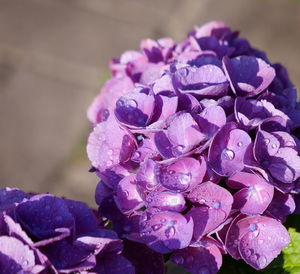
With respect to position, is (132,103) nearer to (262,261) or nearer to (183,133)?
(183,133)

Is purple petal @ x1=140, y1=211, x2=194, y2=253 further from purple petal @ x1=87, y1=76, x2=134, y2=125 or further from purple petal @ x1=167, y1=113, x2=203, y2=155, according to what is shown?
purple petal @ x1=87, y1=76, x2=134, y2=125

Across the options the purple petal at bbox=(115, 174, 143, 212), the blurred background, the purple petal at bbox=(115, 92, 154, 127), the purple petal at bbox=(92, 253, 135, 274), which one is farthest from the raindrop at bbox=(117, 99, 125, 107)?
the blurred background

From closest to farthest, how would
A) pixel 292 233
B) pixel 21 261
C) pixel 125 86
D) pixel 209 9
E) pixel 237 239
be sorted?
pixel 21 261 < pixel 237 239 < pixel 292 233 < pixel 125 86 < pixel 209 9

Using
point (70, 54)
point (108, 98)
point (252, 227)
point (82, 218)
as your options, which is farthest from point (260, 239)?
point (70, 54)

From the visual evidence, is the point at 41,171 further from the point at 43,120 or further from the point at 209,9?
the point at 209,9

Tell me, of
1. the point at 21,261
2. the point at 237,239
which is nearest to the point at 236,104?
the point at 237,239
